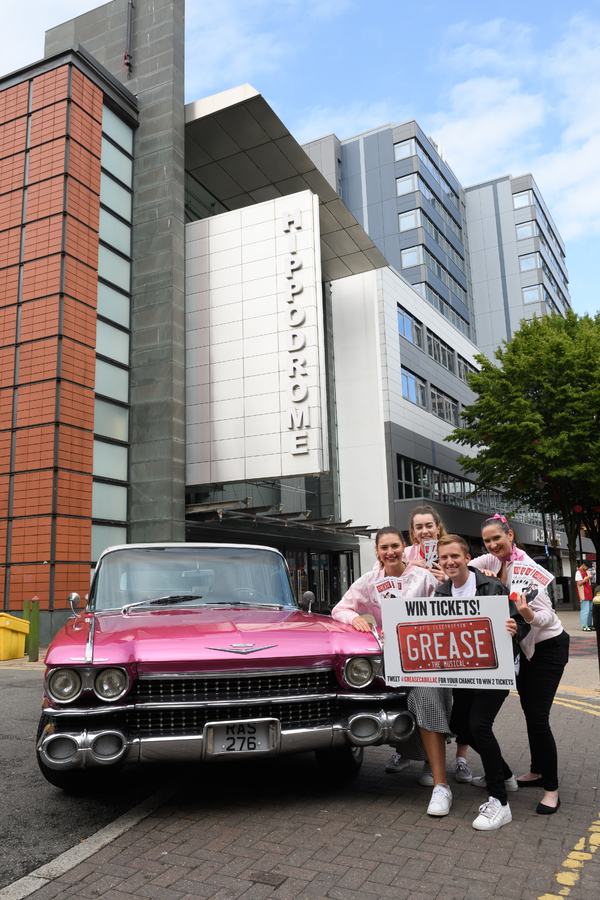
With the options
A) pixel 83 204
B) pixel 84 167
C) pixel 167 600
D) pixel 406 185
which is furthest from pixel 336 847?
pixel 406 185

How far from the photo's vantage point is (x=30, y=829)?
3789 millimetres

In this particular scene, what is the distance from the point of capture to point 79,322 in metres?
19.8

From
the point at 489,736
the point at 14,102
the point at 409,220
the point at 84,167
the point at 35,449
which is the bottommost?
the point at 489,736

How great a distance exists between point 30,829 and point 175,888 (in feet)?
4.06

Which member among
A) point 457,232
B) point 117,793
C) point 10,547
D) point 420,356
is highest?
point 457,232

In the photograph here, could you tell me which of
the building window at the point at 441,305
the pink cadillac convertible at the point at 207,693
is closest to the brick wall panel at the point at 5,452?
the pink cadillac convertible at the point at 207,693

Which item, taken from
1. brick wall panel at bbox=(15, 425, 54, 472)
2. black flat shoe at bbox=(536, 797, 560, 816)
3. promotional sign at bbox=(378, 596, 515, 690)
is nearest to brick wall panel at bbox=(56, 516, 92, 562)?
brick wall panel at bbox=(15, 425, 54, 472)

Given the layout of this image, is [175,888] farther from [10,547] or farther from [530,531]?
[530,531]

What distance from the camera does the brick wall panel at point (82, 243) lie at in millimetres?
19828

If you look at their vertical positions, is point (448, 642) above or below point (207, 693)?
above

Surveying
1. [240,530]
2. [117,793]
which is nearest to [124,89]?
[240,530]

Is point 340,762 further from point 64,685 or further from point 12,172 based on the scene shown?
point 12,172

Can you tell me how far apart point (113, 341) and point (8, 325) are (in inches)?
119

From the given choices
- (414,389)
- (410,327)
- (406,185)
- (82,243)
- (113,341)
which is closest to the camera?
(82,243)
